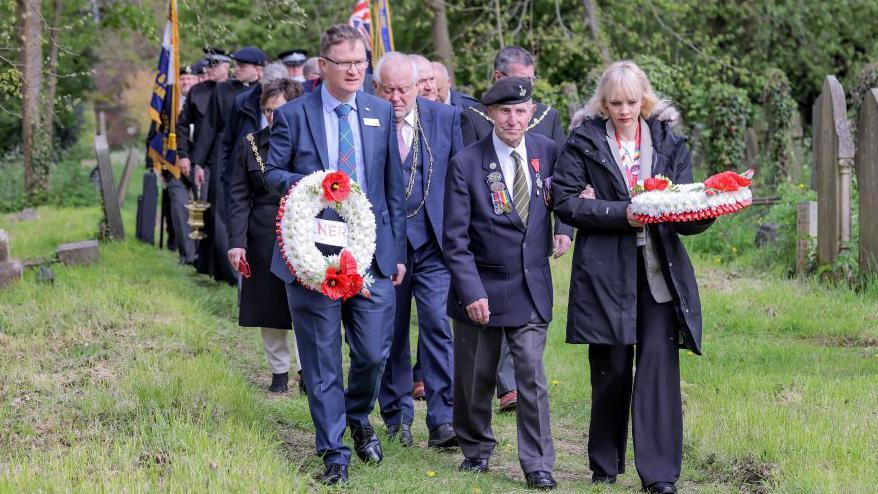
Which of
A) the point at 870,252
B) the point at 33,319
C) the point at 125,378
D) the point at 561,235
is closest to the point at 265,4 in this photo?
the point at 33,319

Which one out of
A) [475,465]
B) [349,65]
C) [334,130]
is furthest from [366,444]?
[349,65]

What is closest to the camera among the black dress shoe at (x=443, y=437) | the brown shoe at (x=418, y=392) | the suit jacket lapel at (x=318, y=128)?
the suit jacket lapel at (x=318, y=128)

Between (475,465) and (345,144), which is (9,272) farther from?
(475,465)

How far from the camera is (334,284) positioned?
609 cm

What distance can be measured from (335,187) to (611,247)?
1394mm

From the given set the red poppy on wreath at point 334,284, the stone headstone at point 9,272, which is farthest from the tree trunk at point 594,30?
the red poppy on wreath at point 334,284

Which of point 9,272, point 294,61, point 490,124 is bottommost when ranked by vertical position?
point 9,272

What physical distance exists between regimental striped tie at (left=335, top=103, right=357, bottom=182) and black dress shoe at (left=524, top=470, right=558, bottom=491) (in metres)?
1.76

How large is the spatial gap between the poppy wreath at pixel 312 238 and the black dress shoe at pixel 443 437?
1.53 meters

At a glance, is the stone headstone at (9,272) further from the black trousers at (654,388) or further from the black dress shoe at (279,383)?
the black trousers at (654,388)

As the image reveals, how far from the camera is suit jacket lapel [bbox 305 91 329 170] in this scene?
6.36 m

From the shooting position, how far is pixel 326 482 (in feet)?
20.3

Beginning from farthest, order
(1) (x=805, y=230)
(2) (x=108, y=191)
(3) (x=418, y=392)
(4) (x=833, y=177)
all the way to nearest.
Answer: (2) (x=108, y=191) < (1) (x=805, y=230) < (4) (x=833, y=177) < (3) (x=418, y=392)

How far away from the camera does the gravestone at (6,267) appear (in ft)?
39.9
